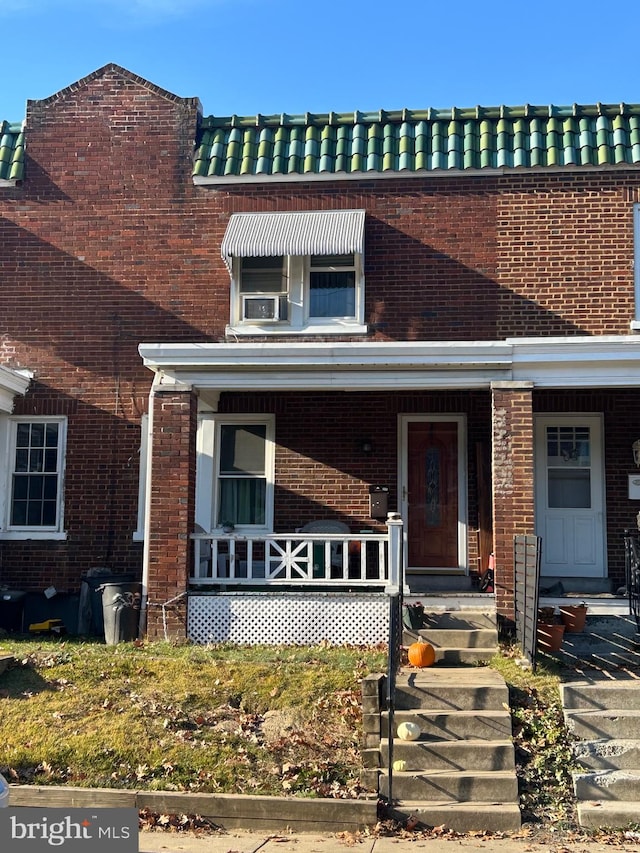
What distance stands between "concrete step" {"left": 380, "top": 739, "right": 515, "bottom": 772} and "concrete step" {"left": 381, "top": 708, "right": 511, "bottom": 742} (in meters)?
0.19

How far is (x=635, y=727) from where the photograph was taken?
857 centimetres

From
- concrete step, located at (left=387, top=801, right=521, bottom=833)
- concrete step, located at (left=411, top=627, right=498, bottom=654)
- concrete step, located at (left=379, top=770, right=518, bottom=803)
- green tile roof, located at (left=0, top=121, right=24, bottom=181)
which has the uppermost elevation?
green tile roof, located at (left=0, top=121, right=24, bottom=181)

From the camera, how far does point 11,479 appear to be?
1349cm

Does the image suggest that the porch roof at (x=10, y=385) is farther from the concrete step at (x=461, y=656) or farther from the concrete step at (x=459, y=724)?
the concrete step at (x=459, y=724)

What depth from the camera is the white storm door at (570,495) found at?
42.4 ft

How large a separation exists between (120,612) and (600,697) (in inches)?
223

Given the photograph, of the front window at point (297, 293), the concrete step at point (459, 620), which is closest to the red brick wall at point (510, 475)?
the concrete step at point (459, 620)

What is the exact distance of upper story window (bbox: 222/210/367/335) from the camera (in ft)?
43.0

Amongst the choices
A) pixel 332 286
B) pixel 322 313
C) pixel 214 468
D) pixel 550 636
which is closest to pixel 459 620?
pixel 550 636

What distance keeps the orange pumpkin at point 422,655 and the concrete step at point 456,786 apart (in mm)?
2061

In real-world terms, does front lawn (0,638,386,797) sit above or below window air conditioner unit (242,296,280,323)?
below

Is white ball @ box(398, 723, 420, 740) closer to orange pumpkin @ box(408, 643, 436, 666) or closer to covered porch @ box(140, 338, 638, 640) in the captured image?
orange pumpkin @ box(408, 643, 436, 666)

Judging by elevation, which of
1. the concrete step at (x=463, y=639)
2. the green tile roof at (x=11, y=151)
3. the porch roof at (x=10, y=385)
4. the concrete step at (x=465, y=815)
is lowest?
the concrete step at (x=465, y=815)

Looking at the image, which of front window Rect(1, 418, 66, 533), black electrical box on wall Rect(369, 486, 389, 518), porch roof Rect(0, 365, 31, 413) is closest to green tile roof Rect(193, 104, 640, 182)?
porch roof Rect(0, 365, 31, 413)
